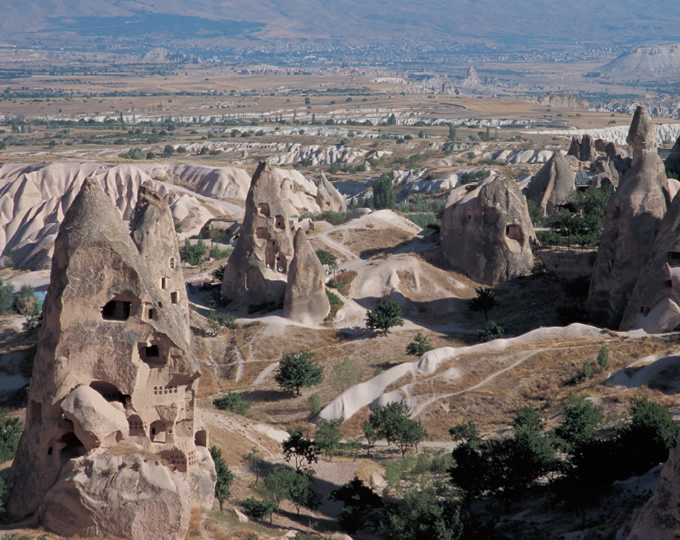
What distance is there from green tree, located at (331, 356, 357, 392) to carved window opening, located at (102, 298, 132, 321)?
20496 millimetres

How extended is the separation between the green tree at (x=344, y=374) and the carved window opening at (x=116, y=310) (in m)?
20.5

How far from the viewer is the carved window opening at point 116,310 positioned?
24.0 meters

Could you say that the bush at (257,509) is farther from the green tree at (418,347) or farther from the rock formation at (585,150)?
the rock formation at (585,150)

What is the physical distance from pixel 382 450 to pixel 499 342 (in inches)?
373

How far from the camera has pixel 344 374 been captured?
45.1 meters

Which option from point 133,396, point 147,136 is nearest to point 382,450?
point 133,396

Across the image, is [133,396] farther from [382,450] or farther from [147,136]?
[147,136]

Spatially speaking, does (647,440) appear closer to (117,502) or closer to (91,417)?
(117,502)

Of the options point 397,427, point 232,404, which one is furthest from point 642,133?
point 232,404

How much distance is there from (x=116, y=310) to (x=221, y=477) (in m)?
6.71

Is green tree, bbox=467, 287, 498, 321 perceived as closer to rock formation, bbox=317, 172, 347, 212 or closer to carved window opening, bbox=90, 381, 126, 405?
carved window opening, bbox=90, 381, 126, 405

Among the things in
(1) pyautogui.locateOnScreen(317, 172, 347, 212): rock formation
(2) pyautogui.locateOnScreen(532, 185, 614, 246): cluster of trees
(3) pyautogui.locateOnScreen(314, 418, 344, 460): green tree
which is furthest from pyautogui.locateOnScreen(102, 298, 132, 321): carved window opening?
(1) pyautogui.locateOnScreen(317, 172, 347, 212): rock formation

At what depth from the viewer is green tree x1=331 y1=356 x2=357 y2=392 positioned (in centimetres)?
4417

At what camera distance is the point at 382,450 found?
35781mm
